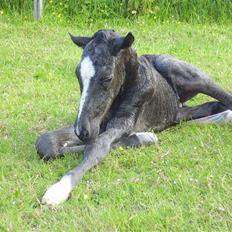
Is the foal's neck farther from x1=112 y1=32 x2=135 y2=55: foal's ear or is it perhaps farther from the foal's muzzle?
the foal's muzzle

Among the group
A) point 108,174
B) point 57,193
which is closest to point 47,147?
point 108,174

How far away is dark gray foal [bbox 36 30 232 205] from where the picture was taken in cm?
583

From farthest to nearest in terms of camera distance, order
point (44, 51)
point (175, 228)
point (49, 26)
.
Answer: point (49, 26) → point (44, 51) → point (175, 228)

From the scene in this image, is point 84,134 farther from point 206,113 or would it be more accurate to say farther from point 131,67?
point 206,113

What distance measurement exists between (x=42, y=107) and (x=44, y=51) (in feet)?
9.14

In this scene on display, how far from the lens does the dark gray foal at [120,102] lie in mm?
5828

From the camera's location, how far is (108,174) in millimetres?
5727

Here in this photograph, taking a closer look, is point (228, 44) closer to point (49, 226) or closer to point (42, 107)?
point (42, 107)

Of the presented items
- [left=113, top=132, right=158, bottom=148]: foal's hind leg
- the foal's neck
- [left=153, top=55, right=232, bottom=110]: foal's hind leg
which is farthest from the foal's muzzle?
[left=153, top=55, right=232, bottom=110]: foal's hind leg

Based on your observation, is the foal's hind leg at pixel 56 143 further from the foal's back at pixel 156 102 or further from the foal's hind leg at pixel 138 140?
the foal's back at pixel 156 102

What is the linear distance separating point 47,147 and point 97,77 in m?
0.81

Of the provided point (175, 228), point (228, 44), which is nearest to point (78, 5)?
point (228, 44)

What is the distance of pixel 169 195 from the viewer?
17.1ft

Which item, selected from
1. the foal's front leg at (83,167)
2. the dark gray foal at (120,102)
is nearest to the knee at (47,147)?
the dark gray foal at (120,102)
